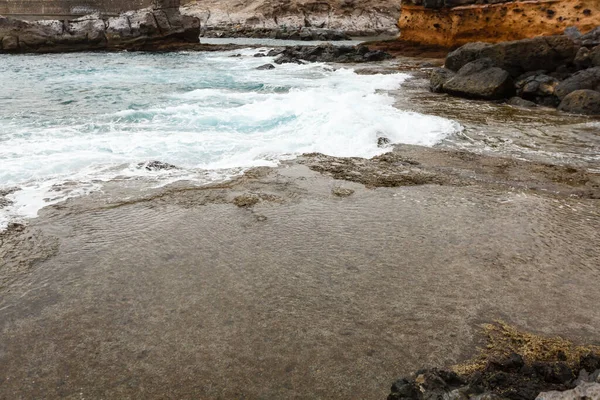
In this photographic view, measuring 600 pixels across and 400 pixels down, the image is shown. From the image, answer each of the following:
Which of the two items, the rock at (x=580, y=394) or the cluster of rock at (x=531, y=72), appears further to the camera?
the cluster of rock at (x=531, y=72)

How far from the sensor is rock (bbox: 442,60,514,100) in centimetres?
991

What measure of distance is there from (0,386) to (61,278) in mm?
967

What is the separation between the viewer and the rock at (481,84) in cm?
991

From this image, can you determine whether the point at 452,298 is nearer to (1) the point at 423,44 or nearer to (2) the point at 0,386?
(2) the point at 0,386

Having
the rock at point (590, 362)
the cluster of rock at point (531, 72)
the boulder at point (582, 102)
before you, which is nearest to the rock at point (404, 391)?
the rock at point (590, 362)

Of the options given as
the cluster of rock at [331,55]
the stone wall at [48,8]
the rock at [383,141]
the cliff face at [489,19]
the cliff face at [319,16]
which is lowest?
the rock at [383,141]

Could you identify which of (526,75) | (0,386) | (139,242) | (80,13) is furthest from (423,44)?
(80,13)

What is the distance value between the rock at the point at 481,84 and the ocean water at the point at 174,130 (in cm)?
177

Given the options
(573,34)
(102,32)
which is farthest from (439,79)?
(102,32)

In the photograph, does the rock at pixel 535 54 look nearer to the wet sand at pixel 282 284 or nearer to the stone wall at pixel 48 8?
the wet sand at pixel 282 284

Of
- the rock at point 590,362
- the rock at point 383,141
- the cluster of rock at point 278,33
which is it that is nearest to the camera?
the rock at point 590,362

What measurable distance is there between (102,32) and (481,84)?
2764 centimetres

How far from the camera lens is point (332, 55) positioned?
2112 centimetres

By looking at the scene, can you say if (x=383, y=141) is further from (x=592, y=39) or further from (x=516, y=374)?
(x=592, y=39)
